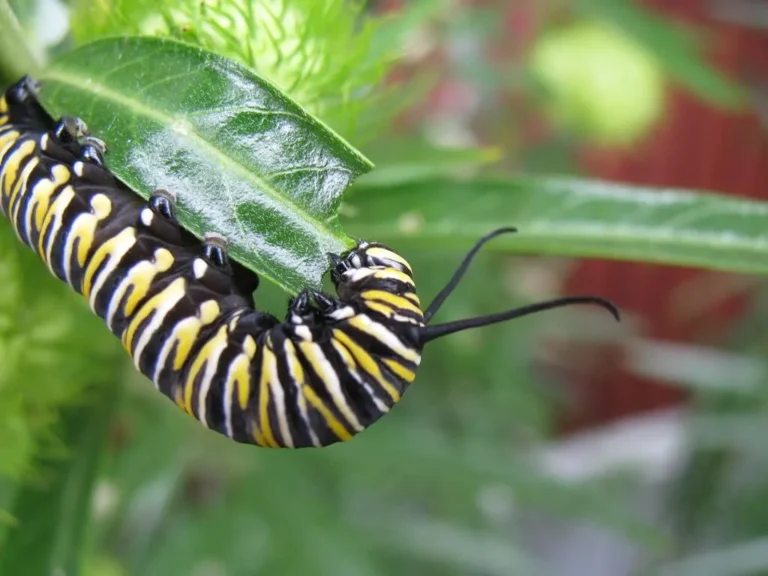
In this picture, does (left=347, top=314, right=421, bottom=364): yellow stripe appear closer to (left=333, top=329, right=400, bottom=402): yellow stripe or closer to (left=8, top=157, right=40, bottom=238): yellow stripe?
(left=333, top=329, right=400, bottom=402): yellow stripe

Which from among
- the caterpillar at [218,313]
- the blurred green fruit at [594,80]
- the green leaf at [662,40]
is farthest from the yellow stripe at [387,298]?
the blurred green fruit at [594,80]

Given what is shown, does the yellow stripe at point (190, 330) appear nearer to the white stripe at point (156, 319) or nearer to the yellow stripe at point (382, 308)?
the white stripe at point (156, 319)

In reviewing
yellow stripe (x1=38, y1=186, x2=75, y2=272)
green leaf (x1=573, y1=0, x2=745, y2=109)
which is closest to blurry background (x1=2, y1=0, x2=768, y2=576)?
green leaf (x1=573, y1=0, x2=745, y2=109)

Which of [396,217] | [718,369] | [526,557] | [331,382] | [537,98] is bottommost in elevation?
[331,382]

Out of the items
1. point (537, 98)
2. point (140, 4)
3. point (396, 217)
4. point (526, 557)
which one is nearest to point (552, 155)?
point (537, 98)

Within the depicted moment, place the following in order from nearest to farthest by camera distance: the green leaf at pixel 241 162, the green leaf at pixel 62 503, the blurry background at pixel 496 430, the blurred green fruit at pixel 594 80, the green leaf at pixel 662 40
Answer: the green leaf at pixel 241 162 < the green leaf at pixel 62 503 < the blurry background at pixel 496 430 < the green leaf at pixel 662 40 < the blurred green fruit at pixel 594 80

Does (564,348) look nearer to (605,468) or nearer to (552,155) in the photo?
(605,468)
